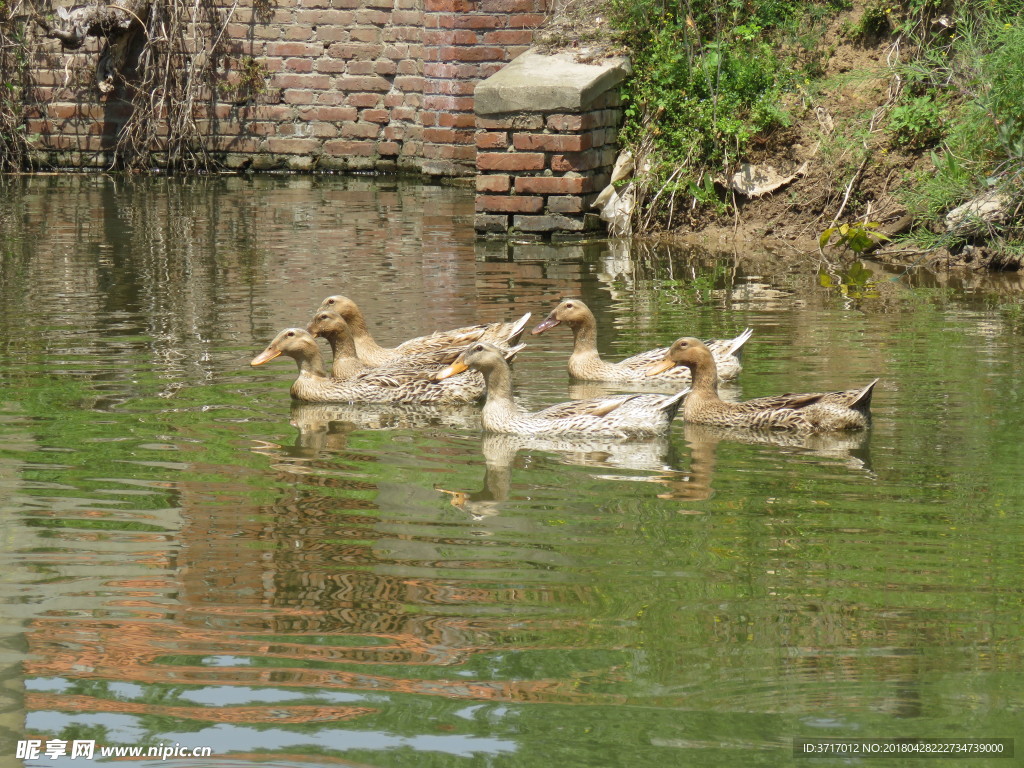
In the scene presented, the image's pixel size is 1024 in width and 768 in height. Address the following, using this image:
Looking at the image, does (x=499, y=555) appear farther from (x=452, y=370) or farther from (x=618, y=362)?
(x=618, y=362)

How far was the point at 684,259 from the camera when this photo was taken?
13.7m

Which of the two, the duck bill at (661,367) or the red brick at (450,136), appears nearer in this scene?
the duck bill at (661,367)

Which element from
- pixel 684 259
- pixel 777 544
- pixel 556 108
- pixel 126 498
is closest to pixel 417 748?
pixel 777 544

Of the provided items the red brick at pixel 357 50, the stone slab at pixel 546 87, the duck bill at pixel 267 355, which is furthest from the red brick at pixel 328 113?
the duck bill at pixel 267 355

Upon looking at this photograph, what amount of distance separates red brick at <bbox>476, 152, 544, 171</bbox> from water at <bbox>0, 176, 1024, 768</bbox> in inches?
143

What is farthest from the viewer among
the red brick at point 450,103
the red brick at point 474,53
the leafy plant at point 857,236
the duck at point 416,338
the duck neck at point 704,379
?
the red brick at point 450,103

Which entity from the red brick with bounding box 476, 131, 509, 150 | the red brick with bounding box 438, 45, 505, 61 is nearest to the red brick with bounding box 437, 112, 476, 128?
the red brick with bounding box 438, 45, 505, 61

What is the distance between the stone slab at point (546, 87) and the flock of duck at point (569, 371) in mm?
4845

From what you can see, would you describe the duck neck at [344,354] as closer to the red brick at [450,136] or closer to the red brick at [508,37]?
the red brick at [508,37]

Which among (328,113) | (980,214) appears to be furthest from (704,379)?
(328,113)

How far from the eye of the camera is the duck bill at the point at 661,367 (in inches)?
342

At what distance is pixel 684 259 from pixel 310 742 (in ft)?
32.3

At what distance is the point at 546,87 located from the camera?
1430 cm

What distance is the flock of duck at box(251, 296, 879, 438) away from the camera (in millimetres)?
7877
